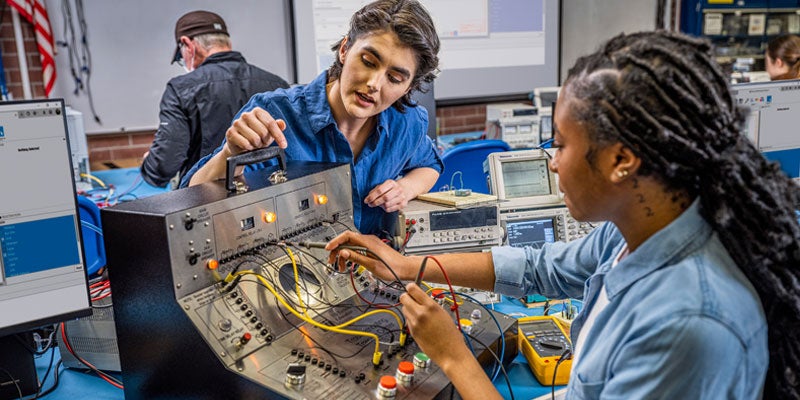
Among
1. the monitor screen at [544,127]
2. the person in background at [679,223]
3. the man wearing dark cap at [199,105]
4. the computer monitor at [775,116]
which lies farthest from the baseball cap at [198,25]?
the person in background at [679,223]

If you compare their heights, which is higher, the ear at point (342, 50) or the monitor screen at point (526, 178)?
the ear at point (342, 50)

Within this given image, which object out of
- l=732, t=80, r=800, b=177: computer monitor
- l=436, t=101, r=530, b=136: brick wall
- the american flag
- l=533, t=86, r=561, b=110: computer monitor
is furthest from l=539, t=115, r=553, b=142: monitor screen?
the american flag

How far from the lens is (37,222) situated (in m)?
1.09

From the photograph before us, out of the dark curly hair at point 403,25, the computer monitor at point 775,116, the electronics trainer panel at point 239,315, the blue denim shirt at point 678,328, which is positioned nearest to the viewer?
the blue denim shirt at point 678,328

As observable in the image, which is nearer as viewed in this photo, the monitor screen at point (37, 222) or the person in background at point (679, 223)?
the person in background at point (679, 223)

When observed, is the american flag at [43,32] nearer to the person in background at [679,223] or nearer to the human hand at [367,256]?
the human hand at [367,256]

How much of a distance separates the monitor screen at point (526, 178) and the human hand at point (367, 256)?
63 centimetres

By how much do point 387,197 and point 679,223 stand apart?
0.94 meters

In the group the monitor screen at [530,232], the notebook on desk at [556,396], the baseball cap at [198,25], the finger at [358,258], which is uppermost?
the baseball cap at [198,25]

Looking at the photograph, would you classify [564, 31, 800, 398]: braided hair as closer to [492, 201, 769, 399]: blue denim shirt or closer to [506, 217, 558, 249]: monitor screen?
[492, 201, 769, 399]: blue denim shirt

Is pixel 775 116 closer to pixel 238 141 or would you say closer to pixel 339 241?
pixel 339 241

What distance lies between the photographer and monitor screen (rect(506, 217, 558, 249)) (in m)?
1.75

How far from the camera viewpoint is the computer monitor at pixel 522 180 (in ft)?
5.87

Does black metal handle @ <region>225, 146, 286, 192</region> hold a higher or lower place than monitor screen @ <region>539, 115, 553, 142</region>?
higher
